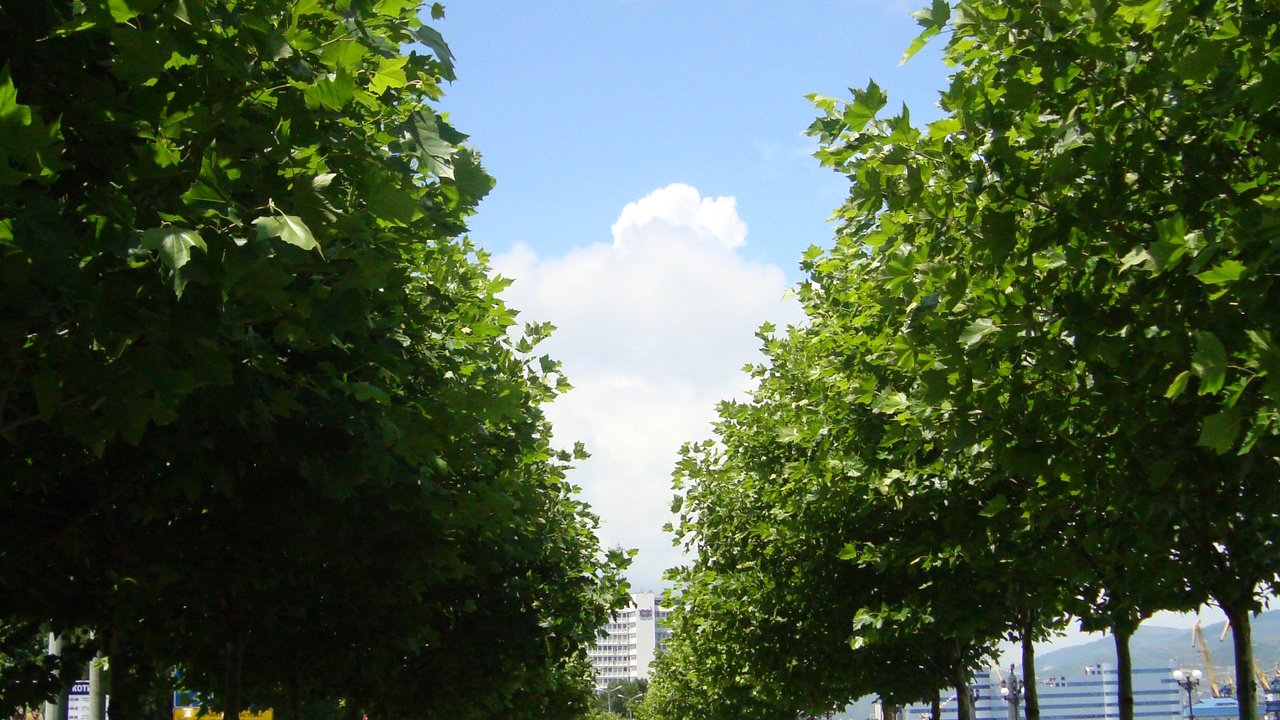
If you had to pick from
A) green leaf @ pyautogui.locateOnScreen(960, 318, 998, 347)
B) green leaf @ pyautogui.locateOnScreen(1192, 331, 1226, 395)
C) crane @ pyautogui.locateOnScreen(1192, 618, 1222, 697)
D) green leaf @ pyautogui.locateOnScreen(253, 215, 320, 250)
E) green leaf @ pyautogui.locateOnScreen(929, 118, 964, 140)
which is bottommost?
crane @ pyautogui.locateOnScreen(1192, 618, 1222, 697)

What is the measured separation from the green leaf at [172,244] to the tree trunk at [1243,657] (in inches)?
394

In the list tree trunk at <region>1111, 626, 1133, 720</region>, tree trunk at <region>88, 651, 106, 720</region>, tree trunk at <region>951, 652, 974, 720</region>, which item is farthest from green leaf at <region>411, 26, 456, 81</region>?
tree trunk at <region>951, 652, 974, 720</region>

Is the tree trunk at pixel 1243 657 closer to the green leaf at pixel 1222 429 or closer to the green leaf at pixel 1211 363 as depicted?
the green leaf at pixel 1222 429

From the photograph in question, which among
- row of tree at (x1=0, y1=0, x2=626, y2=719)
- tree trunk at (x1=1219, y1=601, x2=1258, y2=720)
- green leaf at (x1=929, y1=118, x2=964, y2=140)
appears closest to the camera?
row of tree at (x1=0, y1=0, x2=626, y2=719)

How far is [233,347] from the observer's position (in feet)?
26.3

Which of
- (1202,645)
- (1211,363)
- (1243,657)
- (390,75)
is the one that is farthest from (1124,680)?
(1202,645)

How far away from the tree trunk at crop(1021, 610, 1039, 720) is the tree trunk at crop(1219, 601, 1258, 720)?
6.59 m

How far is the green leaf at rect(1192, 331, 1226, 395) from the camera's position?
22.6 feet

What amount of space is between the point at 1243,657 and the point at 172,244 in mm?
10530

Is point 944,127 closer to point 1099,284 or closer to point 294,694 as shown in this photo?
point 1099,284

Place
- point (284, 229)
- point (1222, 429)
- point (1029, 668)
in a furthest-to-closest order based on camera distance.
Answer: point (1029, 668) < point (1222, 429) < point (284, 229)

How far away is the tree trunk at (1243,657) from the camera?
11.6m

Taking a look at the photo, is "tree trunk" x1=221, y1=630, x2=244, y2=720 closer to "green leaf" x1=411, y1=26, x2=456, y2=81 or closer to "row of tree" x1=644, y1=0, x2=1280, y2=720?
"row of tree" x1=644, y1=0, x2=1280, y2=720

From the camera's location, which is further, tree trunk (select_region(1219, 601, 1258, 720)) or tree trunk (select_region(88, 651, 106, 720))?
tree trunk (select_region(88, 651, 106, 720))
